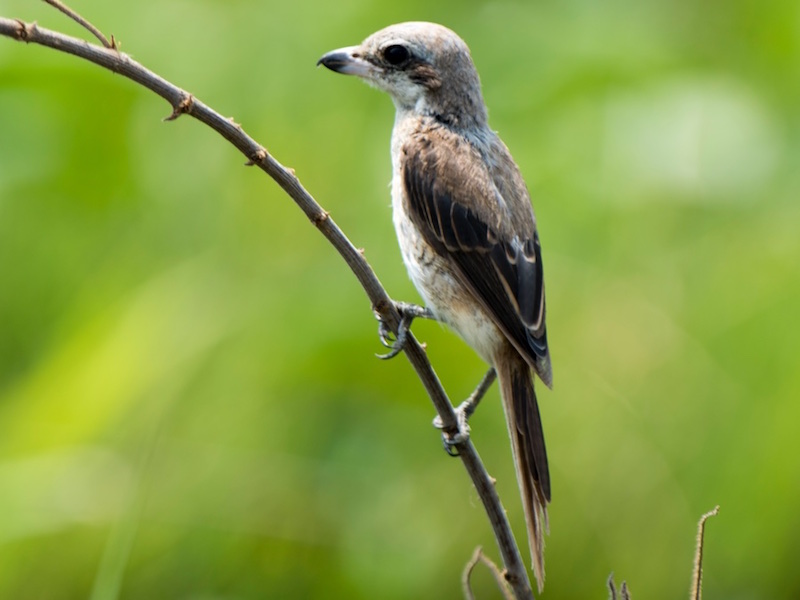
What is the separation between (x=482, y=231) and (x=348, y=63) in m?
0.61

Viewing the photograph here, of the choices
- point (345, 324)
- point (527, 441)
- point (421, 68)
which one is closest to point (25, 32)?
point (527, 441)

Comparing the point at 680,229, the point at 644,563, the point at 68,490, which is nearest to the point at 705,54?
the point at 680,229

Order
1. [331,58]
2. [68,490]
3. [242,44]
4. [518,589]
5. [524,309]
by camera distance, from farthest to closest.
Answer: [242,44]
[68,490]
[331,58]
[524,309]
[518,589]

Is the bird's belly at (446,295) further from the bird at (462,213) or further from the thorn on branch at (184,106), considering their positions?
the thorn on branch at (184,106)

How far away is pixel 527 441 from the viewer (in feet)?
8.52

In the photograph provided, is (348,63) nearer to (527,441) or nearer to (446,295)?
(446,295)

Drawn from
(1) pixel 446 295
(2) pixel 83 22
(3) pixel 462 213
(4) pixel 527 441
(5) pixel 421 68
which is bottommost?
(4) pixel 527 441

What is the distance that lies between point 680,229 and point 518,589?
251cm

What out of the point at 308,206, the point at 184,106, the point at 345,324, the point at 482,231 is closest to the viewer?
the point at 184,106

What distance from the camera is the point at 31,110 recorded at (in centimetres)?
457

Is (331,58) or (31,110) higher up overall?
(31,110)

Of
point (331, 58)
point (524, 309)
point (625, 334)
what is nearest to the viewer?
point (524, 309)

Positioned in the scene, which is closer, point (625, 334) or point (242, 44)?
point (625, 334)

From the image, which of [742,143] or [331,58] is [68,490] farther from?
[742,143]
